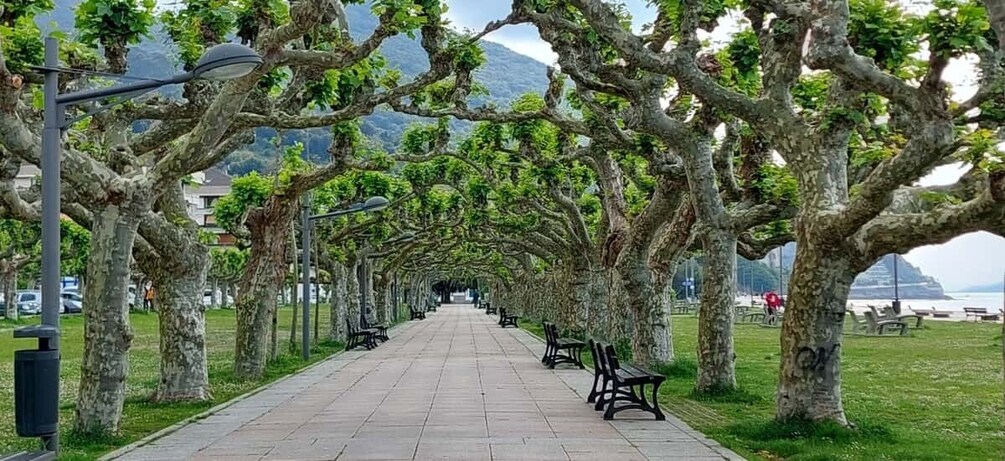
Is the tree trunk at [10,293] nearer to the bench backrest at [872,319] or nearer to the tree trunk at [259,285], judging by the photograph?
the tree trunk at [259,285]

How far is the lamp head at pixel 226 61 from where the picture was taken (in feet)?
28.6

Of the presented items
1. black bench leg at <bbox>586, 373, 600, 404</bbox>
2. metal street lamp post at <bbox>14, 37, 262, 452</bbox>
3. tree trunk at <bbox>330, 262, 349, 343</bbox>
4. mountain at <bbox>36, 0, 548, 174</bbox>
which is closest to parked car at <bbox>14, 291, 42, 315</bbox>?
mountain at <bbox>36, 0, 548, 174</bbox>

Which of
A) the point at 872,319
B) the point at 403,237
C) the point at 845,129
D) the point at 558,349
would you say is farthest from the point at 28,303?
the point at 845,129

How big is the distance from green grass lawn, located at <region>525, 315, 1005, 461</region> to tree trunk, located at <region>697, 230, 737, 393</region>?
0.33 m

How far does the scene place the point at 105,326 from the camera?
10570 mm

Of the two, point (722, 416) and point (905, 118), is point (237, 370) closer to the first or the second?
point (722, 416)

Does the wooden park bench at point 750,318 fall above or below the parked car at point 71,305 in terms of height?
below

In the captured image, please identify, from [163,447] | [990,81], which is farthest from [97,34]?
[990,81]

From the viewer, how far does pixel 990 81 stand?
364 inches

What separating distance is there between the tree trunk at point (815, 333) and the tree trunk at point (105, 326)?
22.5ft

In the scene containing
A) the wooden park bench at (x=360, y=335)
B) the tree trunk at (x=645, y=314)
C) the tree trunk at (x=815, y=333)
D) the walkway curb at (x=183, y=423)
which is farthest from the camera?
the wooden park bench at (x=360, y=335)

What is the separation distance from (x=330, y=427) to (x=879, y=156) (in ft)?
22.4

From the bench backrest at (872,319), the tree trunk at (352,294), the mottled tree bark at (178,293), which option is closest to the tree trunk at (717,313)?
the mottled tree bark at (178,293)

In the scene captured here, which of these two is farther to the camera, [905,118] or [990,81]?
[905,118]
